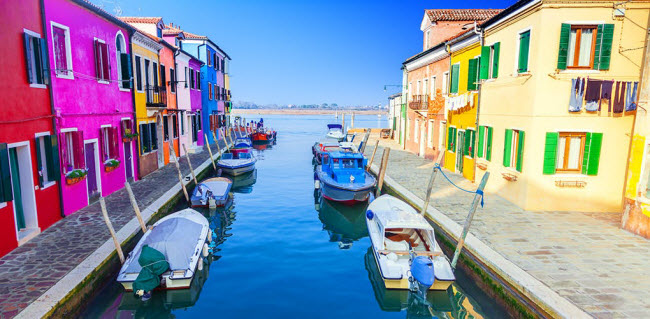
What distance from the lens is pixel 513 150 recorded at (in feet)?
46.7

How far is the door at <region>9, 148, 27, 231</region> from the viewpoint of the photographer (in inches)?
377

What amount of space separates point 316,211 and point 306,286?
7.60 m

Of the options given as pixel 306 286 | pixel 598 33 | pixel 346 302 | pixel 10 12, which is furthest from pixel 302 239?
pixel 598 33

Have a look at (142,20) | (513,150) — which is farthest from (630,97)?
(142,20)

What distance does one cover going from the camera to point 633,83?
12.2 metres

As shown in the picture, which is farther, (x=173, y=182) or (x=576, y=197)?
(x=173, y=182)

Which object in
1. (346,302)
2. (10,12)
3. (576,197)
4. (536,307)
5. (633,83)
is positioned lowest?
(346,302)

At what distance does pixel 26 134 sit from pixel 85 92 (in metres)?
3.75

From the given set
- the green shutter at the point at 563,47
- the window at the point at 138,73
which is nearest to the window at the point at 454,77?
the green shutter at the point at 563,47

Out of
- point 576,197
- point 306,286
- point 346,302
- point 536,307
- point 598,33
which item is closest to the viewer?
point 536,307

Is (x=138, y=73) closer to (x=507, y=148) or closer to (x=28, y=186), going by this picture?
(x=28, y=186)

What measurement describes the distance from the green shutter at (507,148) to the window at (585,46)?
9.54 ft

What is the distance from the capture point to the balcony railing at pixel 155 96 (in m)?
20.0

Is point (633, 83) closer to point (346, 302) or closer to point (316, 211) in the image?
point (346, 302)
